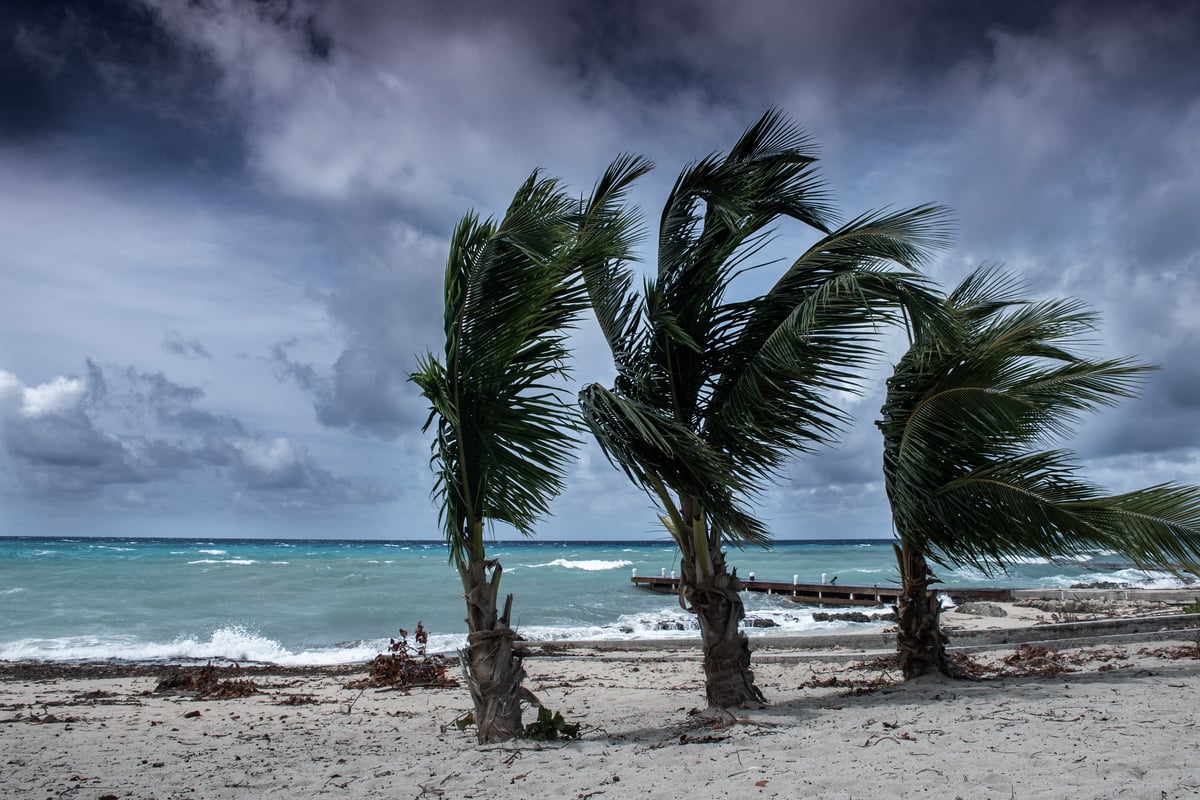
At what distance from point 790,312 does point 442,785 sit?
13.5 feet

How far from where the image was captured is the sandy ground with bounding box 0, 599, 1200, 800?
409 cm

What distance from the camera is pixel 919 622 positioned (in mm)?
7129

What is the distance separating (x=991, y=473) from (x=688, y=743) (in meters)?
3.25

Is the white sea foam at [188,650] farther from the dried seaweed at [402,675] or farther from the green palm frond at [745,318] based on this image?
the green palm frond at [745,318]

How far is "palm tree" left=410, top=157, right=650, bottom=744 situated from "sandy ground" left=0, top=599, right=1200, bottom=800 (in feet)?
2.19

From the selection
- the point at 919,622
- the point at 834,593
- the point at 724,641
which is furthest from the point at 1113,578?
the point at 724,641

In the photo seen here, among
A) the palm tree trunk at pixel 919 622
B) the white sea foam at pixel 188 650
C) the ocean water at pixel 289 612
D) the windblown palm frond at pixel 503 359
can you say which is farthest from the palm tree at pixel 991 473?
the white sea foam at pixel 188 650

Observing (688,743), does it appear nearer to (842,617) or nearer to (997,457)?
(997,457)

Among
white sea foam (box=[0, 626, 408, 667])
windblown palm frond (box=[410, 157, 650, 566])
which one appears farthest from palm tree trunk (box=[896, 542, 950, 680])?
white sea foam (box=[0, 626, 408, 667])

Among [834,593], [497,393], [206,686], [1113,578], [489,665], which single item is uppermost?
[497,393]

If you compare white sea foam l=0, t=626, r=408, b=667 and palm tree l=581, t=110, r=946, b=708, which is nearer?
palm tree l=581, t=110, r=946, b=708

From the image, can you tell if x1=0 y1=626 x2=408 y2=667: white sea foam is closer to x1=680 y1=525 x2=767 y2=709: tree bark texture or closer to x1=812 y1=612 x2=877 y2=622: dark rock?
x1=812 y1=612 x2=877 y2=622: dark rock

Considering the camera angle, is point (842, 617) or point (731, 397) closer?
point (731, 397)

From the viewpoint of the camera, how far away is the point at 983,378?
635 centimetres
